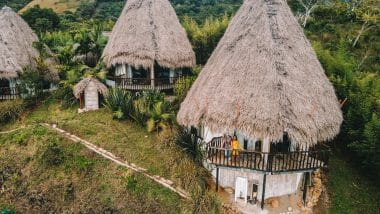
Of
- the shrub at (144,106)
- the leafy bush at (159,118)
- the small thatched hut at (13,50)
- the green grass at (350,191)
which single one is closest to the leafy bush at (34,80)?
the small thatched hut at (13,50)

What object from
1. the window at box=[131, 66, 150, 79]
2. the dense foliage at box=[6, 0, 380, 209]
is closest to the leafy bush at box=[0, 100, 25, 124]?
the dense foliage at box=[6, 0, 380, 209]

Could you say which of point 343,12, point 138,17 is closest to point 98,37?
point 138,17

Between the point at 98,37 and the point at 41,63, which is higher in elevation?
the point at 98,37

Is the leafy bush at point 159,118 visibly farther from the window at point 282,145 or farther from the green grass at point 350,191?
the green grass at point 350,191

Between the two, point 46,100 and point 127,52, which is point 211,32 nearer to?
point 127,52

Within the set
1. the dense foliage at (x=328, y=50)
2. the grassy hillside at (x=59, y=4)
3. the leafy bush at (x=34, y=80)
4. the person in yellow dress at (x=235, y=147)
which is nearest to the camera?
the person in yellow dress at (x=235, y=147)

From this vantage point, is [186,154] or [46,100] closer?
[186,154]

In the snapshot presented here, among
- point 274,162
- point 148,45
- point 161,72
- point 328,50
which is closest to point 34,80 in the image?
point 148,45

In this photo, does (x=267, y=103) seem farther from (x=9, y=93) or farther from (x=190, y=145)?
(x=9, y=93)
